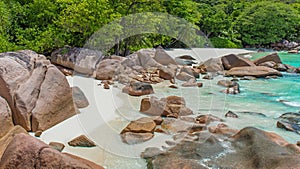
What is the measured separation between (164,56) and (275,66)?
5.30m

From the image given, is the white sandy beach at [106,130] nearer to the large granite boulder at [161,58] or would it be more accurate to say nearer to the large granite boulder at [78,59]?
the large granite boulder at [78,59]

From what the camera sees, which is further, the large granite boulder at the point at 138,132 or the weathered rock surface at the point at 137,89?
the weathered rock surface at the point at 137,89

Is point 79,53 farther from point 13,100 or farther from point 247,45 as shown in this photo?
point 247,45

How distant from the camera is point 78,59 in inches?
339

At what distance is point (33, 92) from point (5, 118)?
2.31 ft

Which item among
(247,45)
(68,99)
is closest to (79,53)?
(68,99)

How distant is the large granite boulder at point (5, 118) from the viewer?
3.88 m

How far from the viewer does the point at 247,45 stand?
73.5 feet

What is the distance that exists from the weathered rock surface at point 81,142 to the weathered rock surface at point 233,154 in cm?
79

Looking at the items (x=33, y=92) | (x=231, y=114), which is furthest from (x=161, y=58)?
(x=33, y=92)

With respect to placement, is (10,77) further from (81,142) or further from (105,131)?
(105,131)

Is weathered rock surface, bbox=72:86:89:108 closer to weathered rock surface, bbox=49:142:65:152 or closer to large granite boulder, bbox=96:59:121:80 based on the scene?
weathered rock surface, bbox=49:142:65:152

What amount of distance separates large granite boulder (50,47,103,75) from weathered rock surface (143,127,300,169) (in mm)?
4837

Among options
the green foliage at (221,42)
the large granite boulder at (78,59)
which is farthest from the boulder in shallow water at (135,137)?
the green foliage at (221,42)
